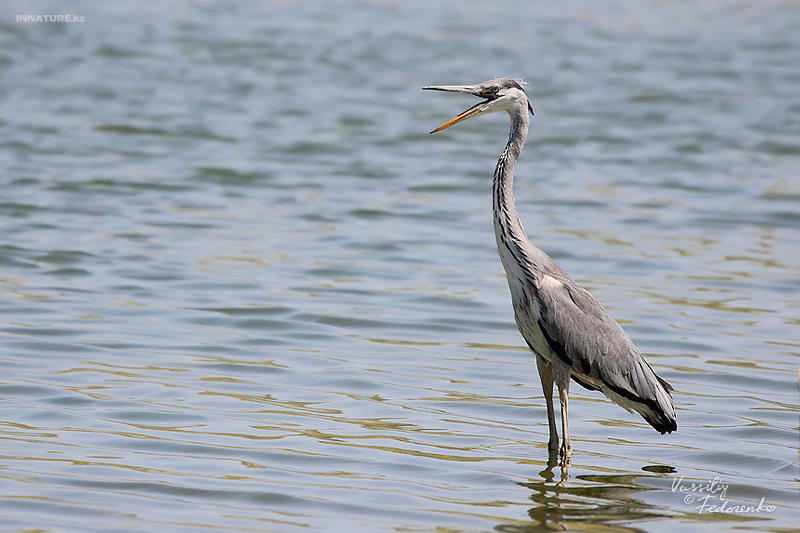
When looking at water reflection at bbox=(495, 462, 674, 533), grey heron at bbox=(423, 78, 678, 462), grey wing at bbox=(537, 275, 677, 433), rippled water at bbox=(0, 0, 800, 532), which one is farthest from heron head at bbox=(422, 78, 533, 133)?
water reflection at bbox=(495, 462, 674, 533)

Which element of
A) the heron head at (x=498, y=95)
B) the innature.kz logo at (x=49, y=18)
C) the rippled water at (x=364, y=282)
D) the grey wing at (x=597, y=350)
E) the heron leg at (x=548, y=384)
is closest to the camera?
the rippled water at (x=364, y=282)

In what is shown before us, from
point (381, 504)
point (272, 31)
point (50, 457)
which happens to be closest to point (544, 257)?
point (381, 504)

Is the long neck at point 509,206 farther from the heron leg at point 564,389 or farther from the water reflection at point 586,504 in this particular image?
the water reflection at point 586,504

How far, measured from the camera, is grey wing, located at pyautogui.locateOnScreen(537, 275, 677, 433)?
6.02 meters

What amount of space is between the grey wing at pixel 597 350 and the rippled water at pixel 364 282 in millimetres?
383

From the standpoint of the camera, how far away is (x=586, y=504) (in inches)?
220

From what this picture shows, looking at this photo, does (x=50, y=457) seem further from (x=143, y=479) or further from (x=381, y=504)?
(x=381, y=504)

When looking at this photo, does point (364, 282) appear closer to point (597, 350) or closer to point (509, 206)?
point (509, 206)

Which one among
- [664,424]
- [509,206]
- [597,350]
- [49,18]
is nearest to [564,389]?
[597,350]

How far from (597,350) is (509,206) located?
3.29ft

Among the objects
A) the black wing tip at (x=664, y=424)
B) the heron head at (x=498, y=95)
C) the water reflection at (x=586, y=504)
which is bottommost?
the water reflection at (x=586, y=504)

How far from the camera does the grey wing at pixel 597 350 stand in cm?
602

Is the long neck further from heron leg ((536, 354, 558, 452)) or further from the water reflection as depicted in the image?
the water reflection

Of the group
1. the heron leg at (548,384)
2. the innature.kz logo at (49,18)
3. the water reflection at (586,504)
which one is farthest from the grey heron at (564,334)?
the innature.kz logo at (49,18)
